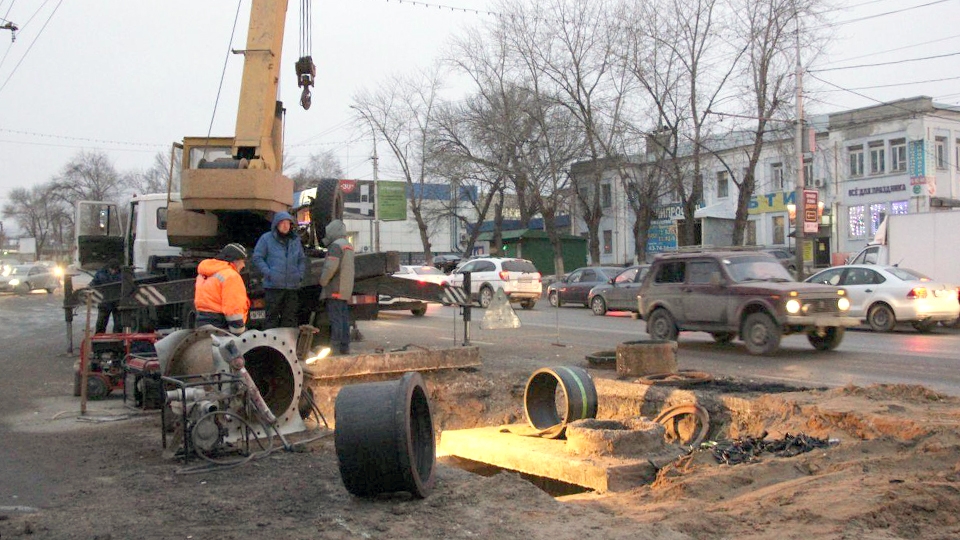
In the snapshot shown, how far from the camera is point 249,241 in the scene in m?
12.4

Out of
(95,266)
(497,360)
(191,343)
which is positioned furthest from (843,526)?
(95,266)

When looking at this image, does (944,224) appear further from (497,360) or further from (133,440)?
(133,440)

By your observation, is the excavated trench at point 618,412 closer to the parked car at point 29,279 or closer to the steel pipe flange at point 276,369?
the steel pipe flange at point 276,369

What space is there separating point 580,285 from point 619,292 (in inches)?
158

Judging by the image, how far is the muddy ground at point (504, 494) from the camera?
16.2ft

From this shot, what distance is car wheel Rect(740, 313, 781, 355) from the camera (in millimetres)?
14211

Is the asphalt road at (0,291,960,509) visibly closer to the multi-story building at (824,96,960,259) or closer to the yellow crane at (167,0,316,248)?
the yellow crane at (167,0,316,248)

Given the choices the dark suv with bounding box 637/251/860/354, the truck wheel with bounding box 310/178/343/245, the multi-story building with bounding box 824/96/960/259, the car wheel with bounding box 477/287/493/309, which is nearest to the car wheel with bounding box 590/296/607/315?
the car wheel with bounding box 477/287/493/309

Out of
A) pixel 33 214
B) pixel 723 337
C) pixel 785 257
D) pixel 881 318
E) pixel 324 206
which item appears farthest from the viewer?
pixel 33 214

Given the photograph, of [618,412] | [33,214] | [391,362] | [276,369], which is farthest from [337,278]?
[33,214]

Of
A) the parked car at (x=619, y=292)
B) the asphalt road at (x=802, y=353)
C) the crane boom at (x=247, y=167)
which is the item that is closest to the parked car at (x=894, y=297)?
the asphalt road at (x=802, y=353)

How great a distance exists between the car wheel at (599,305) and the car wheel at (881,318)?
772 centimetres

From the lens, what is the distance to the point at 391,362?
33.9 ft

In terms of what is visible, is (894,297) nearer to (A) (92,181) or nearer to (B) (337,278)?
(B) (337,278)
